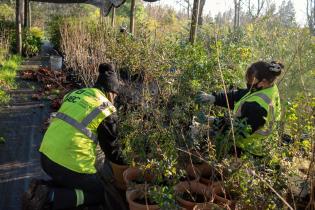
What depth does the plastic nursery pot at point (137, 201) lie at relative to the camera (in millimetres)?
2900

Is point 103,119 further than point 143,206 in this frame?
Yes

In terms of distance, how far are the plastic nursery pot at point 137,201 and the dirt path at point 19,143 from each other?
1.19 metres

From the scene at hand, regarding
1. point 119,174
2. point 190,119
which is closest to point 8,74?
point 119,174

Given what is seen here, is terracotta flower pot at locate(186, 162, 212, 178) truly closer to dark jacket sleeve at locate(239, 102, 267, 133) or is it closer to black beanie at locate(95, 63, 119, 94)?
dark jacket sleeve at locate(239, 102, 267, 133)

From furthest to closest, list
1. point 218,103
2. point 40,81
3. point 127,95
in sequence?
point 40,81 → point 127,95 → point 218,103

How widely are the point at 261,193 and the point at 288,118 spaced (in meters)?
0.48

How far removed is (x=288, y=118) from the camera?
225 centimetres

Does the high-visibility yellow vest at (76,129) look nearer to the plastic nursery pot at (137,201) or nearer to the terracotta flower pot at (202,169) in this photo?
the plastic nursery pot at (137,201)

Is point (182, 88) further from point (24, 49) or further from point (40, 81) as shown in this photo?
point (24, 49)

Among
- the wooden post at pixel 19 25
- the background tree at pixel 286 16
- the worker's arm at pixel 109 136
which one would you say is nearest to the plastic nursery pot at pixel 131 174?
the worker's arm at pixel 109 136

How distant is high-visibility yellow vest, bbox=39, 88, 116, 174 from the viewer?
312 centimetres

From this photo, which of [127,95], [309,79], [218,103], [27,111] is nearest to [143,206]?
[218,103]

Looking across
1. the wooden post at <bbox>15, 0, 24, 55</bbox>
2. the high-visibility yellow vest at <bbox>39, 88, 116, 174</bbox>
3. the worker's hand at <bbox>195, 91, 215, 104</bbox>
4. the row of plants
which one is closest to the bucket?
the wooden post at <bbox>15, 0, 24, 55</bbox>

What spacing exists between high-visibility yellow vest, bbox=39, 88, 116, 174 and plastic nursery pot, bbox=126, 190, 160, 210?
17.4 inches
